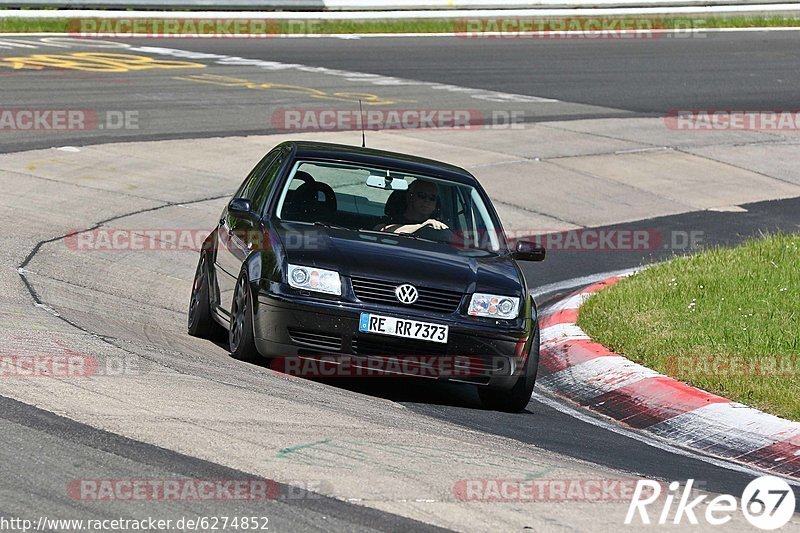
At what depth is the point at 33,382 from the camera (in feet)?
23.3

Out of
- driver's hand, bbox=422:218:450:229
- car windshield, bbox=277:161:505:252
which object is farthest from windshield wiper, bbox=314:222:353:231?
driver's hand, bbox=422:218:450:229

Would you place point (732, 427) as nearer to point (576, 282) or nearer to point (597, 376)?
point (597, 376)

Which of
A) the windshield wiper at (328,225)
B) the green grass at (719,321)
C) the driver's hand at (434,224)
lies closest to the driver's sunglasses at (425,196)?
the driver's hand at (434,224)

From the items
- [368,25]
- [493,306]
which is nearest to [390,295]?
[493,306]

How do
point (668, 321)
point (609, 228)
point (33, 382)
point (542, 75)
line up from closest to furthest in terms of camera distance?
point (33, 382) < point (668, 321) < point (609, 228) < point (542, 75)

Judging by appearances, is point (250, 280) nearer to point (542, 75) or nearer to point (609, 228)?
point (609, 228)

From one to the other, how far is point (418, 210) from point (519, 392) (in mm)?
1617

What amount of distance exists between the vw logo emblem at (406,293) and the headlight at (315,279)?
1.14ft

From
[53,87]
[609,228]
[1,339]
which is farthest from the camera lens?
[53,87]

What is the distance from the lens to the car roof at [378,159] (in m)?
9.88

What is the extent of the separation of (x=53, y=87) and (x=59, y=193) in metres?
7.07

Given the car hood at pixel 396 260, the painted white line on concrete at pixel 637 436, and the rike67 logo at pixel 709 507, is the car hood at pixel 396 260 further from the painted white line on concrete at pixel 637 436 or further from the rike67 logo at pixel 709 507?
the rike67 logo at pixel 709 507

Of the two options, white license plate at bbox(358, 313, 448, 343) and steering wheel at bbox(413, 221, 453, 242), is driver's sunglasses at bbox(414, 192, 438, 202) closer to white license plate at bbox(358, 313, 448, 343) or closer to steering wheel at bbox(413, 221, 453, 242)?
steering wheel at bbox(413, 221, 453, 242)

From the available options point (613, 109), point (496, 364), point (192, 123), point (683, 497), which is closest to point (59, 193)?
point (192, 123)
